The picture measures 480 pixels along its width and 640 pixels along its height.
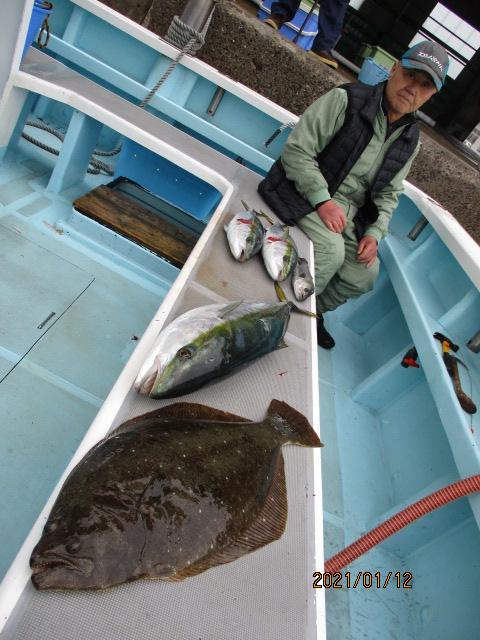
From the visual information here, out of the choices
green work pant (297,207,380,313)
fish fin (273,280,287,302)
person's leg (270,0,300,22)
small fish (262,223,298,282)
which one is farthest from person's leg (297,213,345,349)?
person's leg (270,0,300,22)

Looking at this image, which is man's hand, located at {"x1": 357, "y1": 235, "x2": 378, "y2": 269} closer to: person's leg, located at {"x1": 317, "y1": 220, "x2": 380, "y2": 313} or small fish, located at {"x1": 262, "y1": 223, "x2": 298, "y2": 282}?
person's leg, located at {"x1": 317, "y1": 220, "x2": 380, "y2": 313}

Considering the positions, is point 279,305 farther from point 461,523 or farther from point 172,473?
point 461,523

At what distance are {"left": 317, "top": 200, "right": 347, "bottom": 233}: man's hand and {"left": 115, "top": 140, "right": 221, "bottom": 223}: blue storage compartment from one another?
114cm

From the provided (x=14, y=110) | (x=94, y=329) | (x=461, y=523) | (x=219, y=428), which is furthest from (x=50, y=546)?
(x=14, y=110)

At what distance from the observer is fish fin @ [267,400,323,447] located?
1.69 metres

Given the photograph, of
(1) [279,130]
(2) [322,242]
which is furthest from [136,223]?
(1) [279,130]

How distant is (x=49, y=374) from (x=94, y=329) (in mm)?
478

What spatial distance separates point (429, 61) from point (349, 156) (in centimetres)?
79

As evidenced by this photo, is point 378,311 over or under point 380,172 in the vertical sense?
under

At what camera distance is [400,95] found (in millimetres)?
3193

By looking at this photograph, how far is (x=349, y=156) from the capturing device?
3393 millimetres

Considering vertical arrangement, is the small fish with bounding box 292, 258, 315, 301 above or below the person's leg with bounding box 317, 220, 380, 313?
above

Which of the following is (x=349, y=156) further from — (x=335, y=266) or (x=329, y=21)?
(x=329, y=21)

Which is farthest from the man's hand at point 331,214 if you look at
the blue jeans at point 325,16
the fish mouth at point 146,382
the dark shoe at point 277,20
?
the blue jeans at point 325,16
